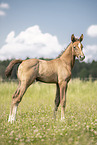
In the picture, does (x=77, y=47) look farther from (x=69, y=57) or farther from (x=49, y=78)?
(x=49, y=78)

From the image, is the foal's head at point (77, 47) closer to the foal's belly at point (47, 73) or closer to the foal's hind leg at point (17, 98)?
the foal's belly at point (47, 73)

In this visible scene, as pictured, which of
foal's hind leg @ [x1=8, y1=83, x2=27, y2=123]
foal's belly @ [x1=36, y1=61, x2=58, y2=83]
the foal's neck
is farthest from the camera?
the foal's neck

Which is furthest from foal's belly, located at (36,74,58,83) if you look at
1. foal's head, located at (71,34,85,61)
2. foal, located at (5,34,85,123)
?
foal's head, located at (71,34,85,61)

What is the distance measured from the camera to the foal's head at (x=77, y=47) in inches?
263

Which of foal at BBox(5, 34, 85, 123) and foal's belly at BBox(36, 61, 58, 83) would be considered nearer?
foal at BBox(5, 34, 85, 123)

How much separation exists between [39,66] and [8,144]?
9.66 ft

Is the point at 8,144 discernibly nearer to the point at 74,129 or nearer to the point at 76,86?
the point at 74,129

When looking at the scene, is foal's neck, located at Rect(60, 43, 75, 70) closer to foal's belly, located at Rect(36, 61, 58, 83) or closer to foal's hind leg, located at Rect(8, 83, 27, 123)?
foal's belly, located at Rect(36, 61, 58, 83)

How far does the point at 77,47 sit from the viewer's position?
6.77 m

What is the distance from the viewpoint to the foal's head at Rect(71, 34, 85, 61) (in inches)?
263

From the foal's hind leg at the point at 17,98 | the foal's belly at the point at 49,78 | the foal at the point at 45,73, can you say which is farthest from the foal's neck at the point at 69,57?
the foal's hind leg at the point at 17,98

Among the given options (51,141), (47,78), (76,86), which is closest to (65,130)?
(51,141)

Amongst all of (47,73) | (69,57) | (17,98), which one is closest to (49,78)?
(47,73)

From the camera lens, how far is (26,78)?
21.1ft
